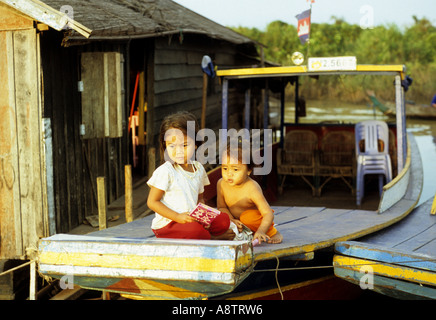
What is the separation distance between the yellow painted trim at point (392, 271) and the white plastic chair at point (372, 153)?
3906 millimetres

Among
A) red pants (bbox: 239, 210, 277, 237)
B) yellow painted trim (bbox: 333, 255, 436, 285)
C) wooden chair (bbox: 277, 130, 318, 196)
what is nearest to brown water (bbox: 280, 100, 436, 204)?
wooden chair (bbox: 277, 130, 318, 196)

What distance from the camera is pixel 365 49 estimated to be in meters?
35.8

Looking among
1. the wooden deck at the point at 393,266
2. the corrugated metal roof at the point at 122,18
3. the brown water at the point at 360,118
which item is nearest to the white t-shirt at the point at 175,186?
the wooden deck at the point at 393,266

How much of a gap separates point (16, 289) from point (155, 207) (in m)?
3.30

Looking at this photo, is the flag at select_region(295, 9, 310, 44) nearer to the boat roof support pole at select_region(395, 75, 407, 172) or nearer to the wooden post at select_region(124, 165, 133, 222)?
the boat roof support pole at select_region(395, 75, 407, 172)

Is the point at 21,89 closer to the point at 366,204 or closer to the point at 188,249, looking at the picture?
the point at 188,249

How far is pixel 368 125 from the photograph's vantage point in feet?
29.1

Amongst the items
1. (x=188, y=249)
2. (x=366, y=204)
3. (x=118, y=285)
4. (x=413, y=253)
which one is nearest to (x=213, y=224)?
(x=188, y=249)

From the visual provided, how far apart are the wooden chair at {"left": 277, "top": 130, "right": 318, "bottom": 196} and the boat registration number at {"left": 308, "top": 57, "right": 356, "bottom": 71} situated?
2.70 m

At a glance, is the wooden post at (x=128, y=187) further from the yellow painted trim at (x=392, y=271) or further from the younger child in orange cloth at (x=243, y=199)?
the yellow painted trim at (x=392, y=271)

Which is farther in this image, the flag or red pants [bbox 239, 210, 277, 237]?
the flag

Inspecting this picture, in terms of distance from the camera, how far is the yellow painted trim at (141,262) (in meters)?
3.53

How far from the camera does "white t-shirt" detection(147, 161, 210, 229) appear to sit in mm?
3822

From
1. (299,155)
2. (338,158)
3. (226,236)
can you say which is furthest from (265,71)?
(226,236)
